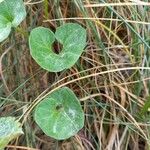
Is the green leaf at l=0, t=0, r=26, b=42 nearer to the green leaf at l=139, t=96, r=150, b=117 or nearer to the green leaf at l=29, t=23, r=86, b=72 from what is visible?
the green leaf at l=29, t=23, r=86, b=72

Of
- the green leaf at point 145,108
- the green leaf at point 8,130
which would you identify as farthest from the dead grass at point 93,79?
the green leaf at point 8,130

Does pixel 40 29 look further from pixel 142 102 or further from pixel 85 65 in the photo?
pixel 142 102

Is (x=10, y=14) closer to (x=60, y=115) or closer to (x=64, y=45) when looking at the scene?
(x=64, y=45)

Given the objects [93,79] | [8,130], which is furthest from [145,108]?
[8,130]

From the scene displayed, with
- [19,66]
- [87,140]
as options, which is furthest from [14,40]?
[87,140]

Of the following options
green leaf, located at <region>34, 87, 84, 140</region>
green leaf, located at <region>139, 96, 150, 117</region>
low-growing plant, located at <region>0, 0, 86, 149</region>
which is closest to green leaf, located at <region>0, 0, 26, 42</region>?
low-growing plant, located at <region>0, 0, 86, 149</region>

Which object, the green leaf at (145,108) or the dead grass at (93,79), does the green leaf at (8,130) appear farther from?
the green leaf at (145,108)
